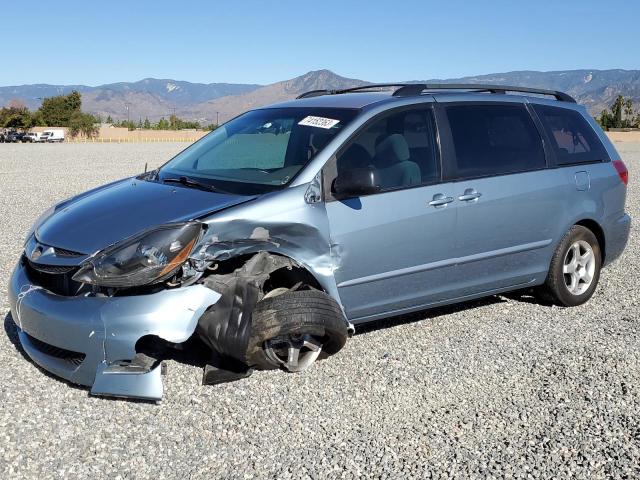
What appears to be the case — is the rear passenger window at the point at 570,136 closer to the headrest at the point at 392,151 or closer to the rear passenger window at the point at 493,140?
the rear passenger window at the point at 493,140

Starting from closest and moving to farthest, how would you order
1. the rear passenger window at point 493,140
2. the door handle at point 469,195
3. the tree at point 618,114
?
the door handle at point 469,195 → the rear passenger window at point 493,140 → the tree at point 618,114

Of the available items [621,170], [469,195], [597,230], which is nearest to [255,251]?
[469,195]

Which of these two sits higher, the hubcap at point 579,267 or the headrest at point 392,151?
the headrest at point 392,151

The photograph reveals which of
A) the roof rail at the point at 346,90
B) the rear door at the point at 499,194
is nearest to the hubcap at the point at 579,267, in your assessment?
the rear door at the point at 499,194

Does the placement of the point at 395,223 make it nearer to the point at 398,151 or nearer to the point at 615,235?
the point at 398,151

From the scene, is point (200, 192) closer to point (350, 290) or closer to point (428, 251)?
point (350, 290)

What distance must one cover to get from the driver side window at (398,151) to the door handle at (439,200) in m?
0.12

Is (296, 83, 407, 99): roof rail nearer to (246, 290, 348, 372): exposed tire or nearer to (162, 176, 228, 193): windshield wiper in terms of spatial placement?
(162, 176, 228, 193): windshield wiper

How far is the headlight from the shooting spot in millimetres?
3844

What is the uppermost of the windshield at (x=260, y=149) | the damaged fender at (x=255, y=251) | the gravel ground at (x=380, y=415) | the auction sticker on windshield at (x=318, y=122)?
the auction sticker on windshield at (x=318, y=122)

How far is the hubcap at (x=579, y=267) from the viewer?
19.6 feet

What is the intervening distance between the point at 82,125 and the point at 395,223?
285 ft

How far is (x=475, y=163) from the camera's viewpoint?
523 centimetres

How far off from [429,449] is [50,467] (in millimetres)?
1782
